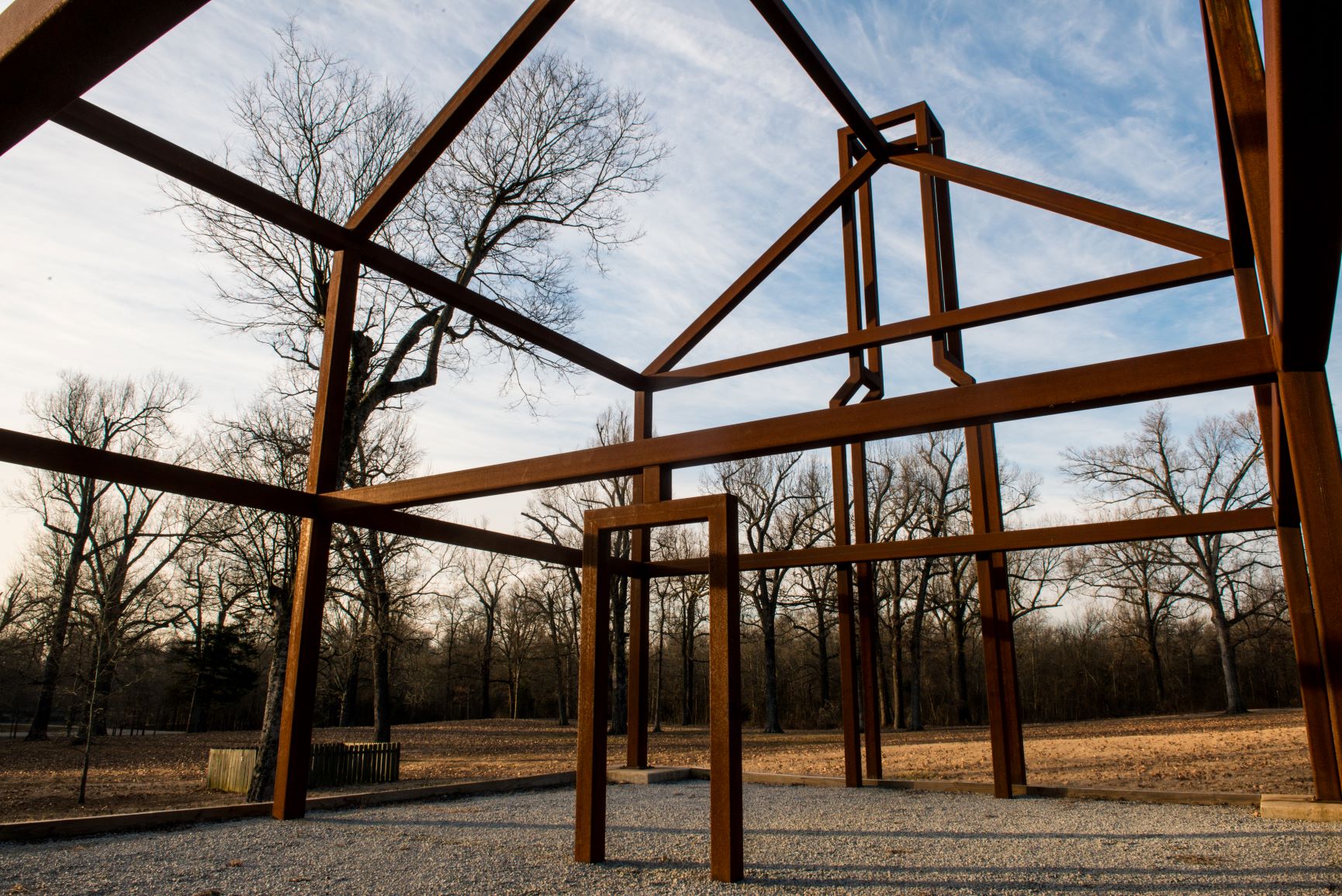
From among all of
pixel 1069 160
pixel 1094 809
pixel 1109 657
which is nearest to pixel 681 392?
pixel 1069 160

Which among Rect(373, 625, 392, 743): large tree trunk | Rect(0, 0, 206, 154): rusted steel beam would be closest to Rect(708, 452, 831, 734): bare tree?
Rect(373, 625, 392, 743): large tree trunk

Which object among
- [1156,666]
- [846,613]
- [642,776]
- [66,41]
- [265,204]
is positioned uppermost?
[265,204]

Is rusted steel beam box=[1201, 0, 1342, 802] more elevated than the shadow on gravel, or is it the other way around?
rusted steel beam box=[1201, 0, 1342, 802]

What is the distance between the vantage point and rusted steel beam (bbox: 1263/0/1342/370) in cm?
138

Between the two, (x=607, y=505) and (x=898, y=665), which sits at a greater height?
(x=607, y=505)

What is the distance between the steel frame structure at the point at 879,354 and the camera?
5.30ft

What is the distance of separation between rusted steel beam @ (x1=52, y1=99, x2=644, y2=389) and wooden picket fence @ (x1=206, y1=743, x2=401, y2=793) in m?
9.67

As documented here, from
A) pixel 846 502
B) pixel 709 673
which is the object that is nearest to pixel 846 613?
pixel 846 502

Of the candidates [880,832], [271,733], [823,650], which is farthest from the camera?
[823,650]

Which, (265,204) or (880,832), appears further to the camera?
(880,832)

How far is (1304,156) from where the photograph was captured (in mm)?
1771

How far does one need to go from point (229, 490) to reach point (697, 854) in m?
3.60

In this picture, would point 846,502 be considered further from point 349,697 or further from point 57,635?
point 349,697

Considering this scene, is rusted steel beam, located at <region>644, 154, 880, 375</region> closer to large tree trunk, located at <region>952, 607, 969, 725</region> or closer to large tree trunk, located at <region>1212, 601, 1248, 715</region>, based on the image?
large tree trunk, located at <region>952, 607, 969, 725</region>
